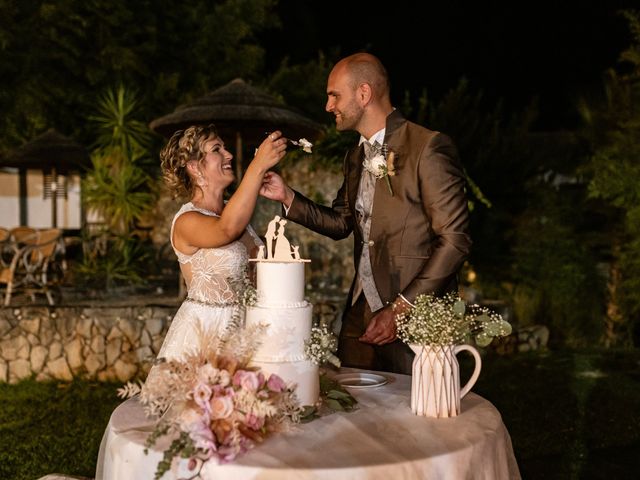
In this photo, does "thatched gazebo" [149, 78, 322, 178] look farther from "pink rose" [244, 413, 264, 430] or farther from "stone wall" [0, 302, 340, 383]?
"pink rose" [244, 413, 264, 430]

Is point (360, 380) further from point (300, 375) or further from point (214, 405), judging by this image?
point (214, 405)

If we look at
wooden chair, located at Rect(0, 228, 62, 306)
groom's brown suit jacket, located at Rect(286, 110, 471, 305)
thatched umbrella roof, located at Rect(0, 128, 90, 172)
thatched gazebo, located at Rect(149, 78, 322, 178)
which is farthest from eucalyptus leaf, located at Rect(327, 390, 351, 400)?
thatched umbrella roof, located at Rect(0, 128, 90, 172)

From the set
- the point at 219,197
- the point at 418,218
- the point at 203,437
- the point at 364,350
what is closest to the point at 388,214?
the point at 418,218

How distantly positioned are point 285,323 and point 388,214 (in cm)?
121

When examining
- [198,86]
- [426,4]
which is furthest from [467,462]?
[426,4]

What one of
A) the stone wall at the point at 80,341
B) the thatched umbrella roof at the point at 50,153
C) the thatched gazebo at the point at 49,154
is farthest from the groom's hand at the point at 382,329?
the thatched umbrella roof at the point at 50,153

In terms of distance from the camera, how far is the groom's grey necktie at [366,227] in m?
3.66

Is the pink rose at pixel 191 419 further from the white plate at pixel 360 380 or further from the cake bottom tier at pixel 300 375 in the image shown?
the white plate at pixel 360 380

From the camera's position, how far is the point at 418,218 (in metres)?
3.54

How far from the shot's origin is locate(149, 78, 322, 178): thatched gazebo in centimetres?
843

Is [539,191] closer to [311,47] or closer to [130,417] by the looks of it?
[130,417]

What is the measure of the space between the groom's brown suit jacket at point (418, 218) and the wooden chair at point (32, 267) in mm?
6238

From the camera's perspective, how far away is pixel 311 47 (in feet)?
80.6

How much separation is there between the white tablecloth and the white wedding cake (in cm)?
16
